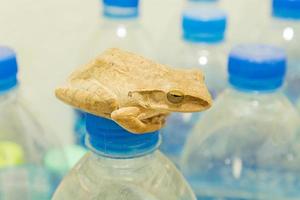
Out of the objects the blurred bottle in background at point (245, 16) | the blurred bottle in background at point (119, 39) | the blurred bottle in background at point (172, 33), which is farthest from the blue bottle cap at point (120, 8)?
the blurred bottle in background at point (245, 16)

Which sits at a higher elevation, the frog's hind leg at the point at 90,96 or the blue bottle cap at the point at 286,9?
the frog's hind leg at the point at 90,96

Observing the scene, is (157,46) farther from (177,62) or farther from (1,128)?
(1,128)

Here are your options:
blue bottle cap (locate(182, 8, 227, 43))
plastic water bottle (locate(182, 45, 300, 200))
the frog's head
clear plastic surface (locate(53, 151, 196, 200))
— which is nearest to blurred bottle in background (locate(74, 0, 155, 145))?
blue bottle cap (locate(182, 8, 227, 43))

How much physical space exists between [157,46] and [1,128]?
1.58 feet

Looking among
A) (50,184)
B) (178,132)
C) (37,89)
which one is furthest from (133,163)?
(37,89)

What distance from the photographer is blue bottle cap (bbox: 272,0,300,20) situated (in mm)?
878

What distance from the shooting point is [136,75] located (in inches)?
19.4

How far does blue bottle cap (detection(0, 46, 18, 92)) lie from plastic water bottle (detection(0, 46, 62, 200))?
31 millimetres

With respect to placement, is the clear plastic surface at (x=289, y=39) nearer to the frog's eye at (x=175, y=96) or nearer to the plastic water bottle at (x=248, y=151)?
the plastic water bottle at (x=248, y=151)

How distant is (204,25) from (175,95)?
37 centimetres

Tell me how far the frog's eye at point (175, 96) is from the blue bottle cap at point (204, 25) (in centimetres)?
35

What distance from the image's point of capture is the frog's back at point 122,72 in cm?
48

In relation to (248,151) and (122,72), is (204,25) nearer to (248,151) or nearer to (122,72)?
(248,151)

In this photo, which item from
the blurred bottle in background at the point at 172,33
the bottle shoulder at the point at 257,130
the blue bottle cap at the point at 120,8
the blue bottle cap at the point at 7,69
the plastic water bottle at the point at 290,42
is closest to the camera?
the blue bottle cap at the point at 7,69
